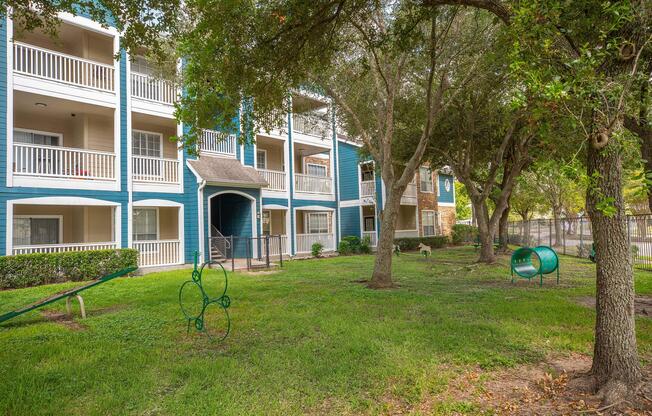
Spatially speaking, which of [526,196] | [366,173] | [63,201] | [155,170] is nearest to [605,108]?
[63,201]

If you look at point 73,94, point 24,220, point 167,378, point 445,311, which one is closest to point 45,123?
point 73,94

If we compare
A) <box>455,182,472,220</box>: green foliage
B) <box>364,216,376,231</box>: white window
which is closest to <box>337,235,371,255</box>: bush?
<box>364,216,376,231</box>: white window

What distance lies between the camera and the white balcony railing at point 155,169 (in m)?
15.8

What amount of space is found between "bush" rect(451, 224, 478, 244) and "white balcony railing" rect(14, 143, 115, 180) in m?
26.0

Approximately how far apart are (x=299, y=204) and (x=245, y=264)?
20.6 feet

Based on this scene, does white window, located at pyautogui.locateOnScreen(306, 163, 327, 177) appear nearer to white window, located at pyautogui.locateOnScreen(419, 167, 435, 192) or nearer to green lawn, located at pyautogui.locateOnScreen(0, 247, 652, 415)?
white window, located at pyautogui.locateOnScreen(419, 167, 435, 192)

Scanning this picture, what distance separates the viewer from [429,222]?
31.3m

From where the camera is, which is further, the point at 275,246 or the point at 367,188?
the point at 367,188

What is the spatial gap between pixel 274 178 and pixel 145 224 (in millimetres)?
6689

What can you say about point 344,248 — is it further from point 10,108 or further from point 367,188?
point 10,108

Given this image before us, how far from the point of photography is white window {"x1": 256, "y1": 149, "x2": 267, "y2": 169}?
22.4 m

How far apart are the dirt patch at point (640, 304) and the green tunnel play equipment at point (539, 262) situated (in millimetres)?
1599

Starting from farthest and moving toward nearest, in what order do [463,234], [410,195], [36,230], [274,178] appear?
[463,234] < [410,195] < [274,178] < [36,230]

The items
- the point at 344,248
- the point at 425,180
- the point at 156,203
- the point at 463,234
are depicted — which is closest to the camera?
the point at 156,203
